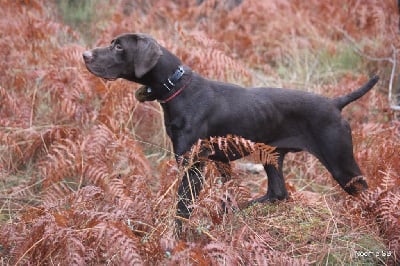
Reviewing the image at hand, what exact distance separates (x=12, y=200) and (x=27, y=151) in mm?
762

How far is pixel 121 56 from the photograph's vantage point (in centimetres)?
425

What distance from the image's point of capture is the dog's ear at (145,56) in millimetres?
4105

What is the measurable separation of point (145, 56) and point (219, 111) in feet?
2.28

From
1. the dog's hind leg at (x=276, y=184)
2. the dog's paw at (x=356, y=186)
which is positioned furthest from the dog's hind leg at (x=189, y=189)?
the dog's paw at (x=356, y=186)

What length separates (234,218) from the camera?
13.1 feet

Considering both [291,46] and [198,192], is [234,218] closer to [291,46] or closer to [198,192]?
[198,192]

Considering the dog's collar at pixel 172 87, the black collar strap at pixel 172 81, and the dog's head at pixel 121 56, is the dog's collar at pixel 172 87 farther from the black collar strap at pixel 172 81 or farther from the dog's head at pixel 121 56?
the dog's head at pixel 121 56

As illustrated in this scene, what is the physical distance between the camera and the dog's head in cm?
417

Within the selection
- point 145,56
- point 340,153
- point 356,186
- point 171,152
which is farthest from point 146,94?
point 356,186

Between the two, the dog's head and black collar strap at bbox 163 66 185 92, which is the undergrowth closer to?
black collar strap at bbox 163 66 185 92

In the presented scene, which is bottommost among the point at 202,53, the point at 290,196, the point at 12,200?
the point at 12,200

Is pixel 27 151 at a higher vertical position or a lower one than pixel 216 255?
lower

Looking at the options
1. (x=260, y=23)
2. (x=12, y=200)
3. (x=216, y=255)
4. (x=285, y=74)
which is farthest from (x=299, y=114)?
(x=260, y=23)

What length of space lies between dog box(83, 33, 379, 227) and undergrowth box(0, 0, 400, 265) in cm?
20
